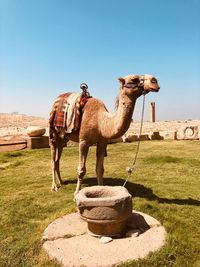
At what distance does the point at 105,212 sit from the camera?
427cm

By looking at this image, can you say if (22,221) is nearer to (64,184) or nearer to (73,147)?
(64,184)

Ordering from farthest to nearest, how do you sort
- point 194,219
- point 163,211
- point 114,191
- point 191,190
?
1. point 191,190
2. point 163,211
3. point 194,219
4. point 114,191

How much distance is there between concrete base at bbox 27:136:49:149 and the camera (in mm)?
14633

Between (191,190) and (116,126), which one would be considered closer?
(116,126)

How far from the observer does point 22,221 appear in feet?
18.2

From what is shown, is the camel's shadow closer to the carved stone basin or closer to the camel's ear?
the carved stone basin

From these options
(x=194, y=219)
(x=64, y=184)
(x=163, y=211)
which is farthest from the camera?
(x=64, y=184)

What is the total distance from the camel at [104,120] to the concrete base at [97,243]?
1.73m

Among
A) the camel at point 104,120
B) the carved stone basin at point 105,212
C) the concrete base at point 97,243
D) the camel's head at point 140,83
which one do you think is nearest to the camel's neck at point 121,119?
the camel at point 104,120

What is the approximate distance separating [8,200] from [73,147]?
28.3 ft

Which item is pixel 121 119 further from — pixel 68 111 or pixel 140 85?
pixel 68 111

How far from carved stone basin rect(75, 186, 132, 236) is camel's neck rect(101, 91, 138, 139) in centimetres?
160

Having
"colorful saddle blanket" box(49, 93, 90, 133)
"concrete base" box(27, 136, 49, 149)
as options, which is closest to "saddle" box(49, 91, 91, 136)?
"colorful saddle blanket" box(49, 93, 90, 133)

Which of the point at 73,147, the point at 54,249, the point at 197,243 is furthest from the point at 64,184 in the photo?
the point at 73,147
